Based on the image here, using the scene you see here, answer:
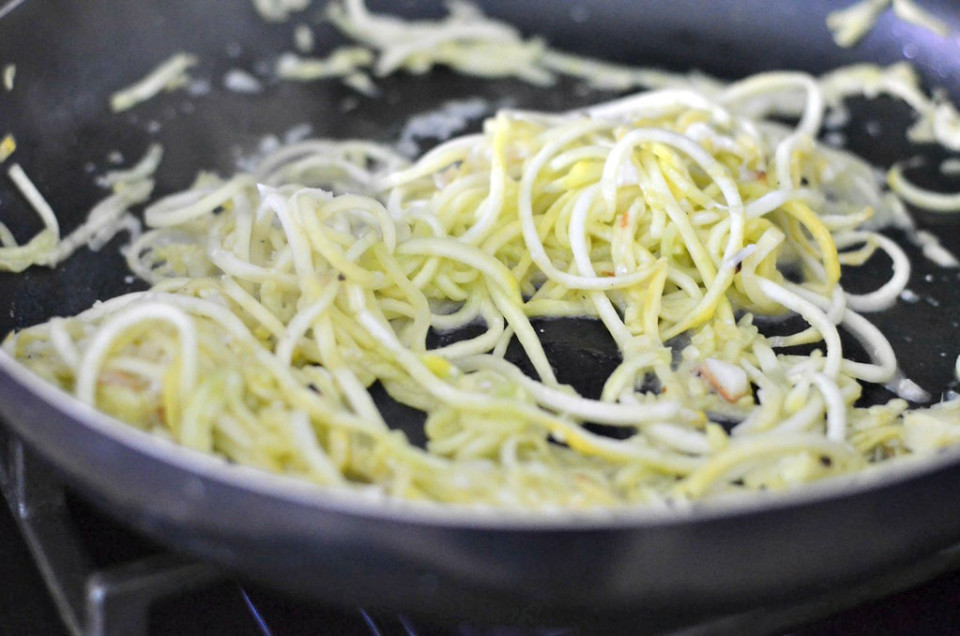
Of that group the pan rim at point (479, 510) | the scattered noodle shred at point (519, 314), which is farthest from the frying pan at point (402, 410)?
the scattered noodle shred at point (519, 314)

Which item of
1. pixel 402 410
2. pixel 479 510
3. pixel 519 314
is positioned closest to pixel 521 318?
pixel 519 314

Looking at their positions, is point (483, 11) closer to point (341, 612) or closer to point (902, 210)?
point (902, 210)

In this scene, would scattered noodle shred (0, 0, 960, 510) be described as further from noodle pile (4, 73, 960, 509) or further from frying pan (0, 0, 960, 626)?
frying pan (0, 0, 960, 626)

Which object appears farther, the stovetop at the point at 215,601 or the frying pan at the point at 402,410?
the stovetop at the point at 215,601

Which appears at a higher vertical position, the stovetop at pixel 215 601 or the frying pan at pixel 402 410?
the frying pan at pixel 402 410

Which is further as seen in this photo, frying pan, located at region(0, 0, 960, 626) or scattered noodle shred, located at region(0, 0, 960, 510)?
scattered noodle shred, located at region(0, 0, 960, 510)

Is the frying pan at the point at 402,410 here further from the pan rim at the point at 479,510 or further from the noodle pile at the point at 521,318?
the noodle pile at the point at 521,318

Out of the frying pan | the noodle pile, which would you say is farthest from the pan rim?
the noodle pile
